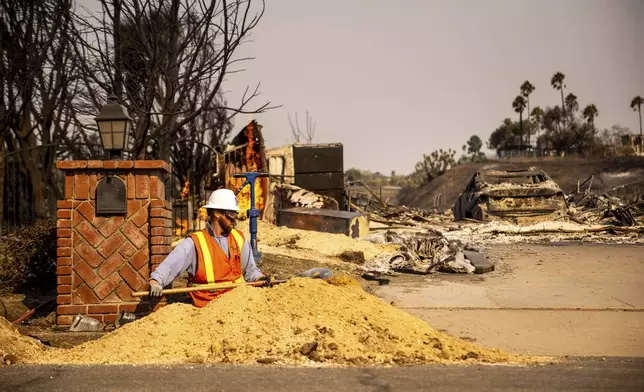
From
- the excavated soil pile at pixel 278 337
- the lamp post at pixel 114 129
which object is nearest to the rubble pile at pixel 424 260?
the lamp post at pixel 114 129

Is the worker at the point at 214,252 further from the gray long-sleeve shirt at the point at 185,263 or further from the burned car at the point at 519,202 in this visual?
the burned car at the point at 519,202

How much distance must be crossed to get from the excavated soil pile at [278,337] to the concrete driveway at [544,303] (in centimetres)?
108

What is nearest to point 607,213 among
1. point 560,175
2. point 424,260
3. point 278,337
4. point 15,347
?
point 424,260

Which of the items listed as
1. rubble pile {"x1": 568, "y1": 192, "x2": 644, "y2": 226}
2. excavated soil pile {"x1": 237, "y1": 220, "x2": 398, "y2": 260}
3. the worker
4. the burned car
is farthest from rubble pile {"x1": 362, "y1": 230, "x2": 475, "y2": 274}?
rubble pile {"x1": 568, "y1": 192, "x2": 644, "y2": 226}

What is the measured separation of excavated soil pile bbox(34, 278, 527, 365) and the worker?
458 mm

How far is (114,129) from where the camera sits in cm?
882

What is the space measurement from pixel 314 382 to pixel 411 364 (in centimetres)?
83

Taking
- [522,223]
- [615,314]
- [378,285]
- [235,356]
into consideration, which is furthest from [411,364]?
[522,223]

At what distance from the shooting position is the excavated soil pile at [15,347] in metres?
5.28

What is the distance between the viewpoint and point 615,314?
764 centimetres

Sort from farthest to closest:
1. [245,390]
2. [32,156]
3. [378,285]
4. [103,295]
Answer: [32,156]
[378,285]
[103,295]
[245,390]

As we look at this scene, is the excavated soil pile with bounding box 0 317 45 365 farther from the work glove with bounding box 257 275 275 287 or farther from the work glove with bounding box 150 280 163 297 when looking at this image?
the work glove with bounding box 257 275 275 287

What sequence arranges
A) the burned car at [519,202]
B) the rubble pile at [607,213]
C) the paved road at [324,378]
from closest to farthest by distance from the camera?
the paved road at [324,378]
the rubble pile at [607,213]
the burned car at [519,202]

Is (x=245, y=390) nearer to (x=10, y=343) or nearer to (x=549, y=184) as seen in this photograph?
(x=10, y=343)
